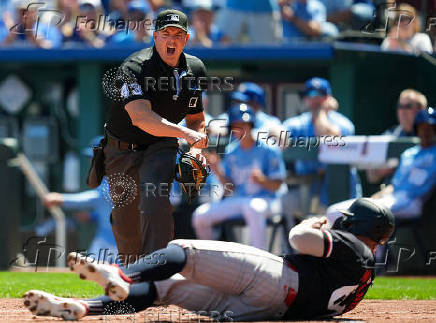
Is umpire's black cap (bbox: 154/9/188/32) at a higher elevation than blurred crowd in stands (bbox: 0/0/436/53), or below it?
below

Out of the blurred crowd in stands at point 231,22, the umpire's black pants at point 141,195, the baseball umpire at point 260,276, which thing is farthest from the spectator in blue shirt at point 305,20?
the baseball umpire at point 260,276

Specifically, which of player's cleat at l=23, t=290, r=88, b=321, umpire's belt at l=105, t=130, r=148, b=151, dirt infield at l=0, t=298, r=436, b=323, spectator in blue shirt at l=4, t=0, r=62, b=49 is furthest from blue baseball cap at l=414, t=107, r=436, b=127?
player's cleat at l=23, t=290, r=88, b=321

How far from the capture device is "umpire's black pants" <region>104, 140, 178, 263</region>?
571 cm

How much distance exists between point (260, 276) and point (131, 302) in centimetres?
65

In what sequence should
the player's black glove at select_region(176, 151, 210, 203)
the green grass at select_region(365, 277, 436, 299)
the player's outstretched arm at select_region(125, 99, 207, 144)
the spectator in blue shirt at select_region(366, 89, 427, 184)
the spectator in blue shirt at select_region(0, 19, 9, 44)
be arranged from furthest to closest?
the spectator in blue shirt at select_region(0, 19, 9, 44) < the spectator in blue shirt at select_region(366, 89, 427, 184) < the green grass at select_region(365, 277, 436, 299) < the player's black glove at select_region(176, 151, 210, 203) < the player's outstretched arm at select_region(125, 99, 207, 144)

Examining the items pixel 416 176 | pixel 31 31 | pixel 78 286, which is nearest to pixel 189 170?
pixel 78 286

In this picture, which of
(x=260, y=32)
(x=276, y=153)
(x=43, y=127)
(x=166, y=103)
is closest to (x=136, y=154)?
(x=166, y=103)

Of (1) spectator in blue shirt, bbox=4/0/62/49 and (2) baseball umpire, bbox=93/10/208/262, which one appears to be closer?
(2) baseball umpire, bbox=93/10/208/262

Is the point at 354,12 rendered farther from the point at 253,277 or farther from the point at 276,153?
the point at 253,277

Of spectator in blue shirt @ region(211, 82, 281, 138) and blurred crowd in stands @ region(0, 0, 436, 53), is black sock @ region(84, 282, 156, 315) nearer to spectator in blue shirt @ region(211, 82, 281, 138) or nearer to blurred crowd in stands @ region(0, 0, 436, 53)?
spectator in blue shirt @ region(211, 82, 281, 138)

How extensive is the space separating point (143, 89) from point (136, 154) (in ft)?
1.67

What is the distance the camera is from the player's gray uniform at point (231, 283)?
15.2 ft

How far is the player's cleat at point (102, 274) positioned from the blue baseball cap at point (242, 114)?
4.86m

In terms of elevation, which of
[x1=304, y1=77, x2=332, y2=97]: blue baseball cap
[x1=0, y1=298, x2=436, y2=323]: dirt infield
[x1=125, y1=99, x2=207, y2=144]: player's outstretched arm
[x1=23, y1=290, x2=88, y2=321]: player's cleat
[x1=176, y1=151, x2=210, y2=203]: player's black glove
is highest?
[x1=304, y1=77, x2=332, y2=97]: blue baseball cap
